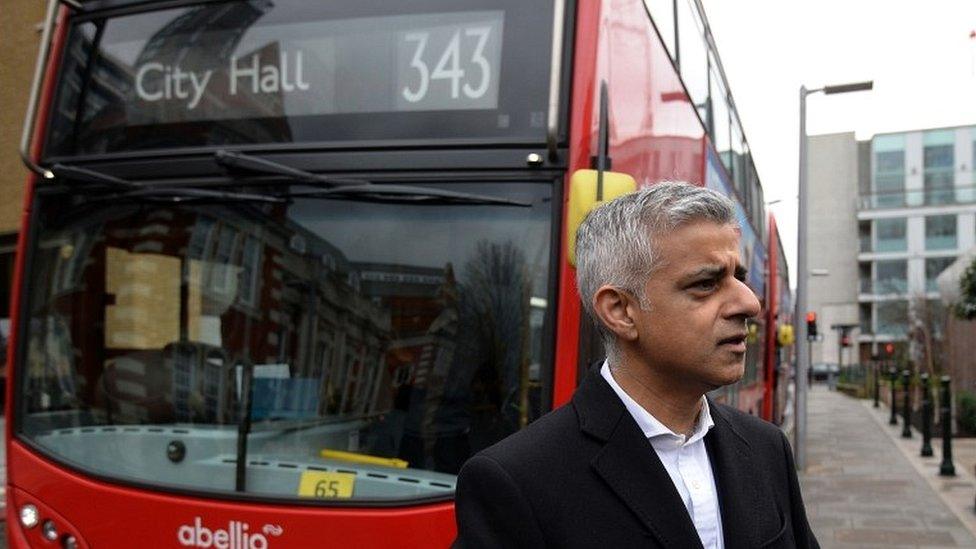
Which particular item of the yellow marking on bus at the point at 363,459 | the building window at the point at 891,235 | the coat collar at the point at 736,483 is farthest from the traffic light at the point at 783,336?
the building window at the point at 891,235

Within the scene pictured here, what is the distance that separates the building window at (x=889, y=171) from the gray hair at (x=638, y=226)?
3068 inches

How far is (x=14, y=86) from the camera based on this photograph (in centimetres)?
1683

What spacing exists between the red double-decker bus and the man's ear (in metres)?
1.67

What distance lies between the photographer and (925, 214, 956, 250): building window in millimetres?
71875

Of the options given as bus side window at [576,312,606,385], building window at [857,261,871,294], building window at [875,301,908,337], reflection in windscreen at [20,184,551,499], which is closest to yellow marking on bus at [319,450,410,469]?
reflection in windscreen at [20,184,551,499]

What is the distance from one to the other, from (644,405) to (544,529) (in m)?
0.30

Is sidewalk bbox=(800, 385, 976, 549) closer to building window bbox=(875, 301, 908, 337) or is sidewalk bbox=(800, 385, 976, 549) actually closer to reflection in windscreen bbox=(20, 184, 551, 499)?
reflection in windscreen bbox=(20, 184, 551, 499)

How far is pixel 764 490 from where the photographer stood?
1.90 meters

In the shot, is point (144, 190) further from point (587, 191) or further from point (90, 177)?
point (587, 191)

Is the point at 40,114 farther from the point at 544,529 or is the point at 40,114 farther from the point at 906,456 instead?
the point at 906,456

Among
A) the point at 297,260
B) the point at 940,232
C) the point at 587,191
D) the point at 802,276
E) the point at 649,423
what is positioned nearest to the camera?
the point at 649,423

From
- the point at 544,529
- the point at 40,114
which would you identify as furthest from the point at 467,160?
the point at 544,529

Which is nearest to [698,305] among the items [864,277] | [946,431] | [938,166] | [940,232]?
[946,431]

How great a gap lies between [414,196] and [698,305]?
2.22 meters
